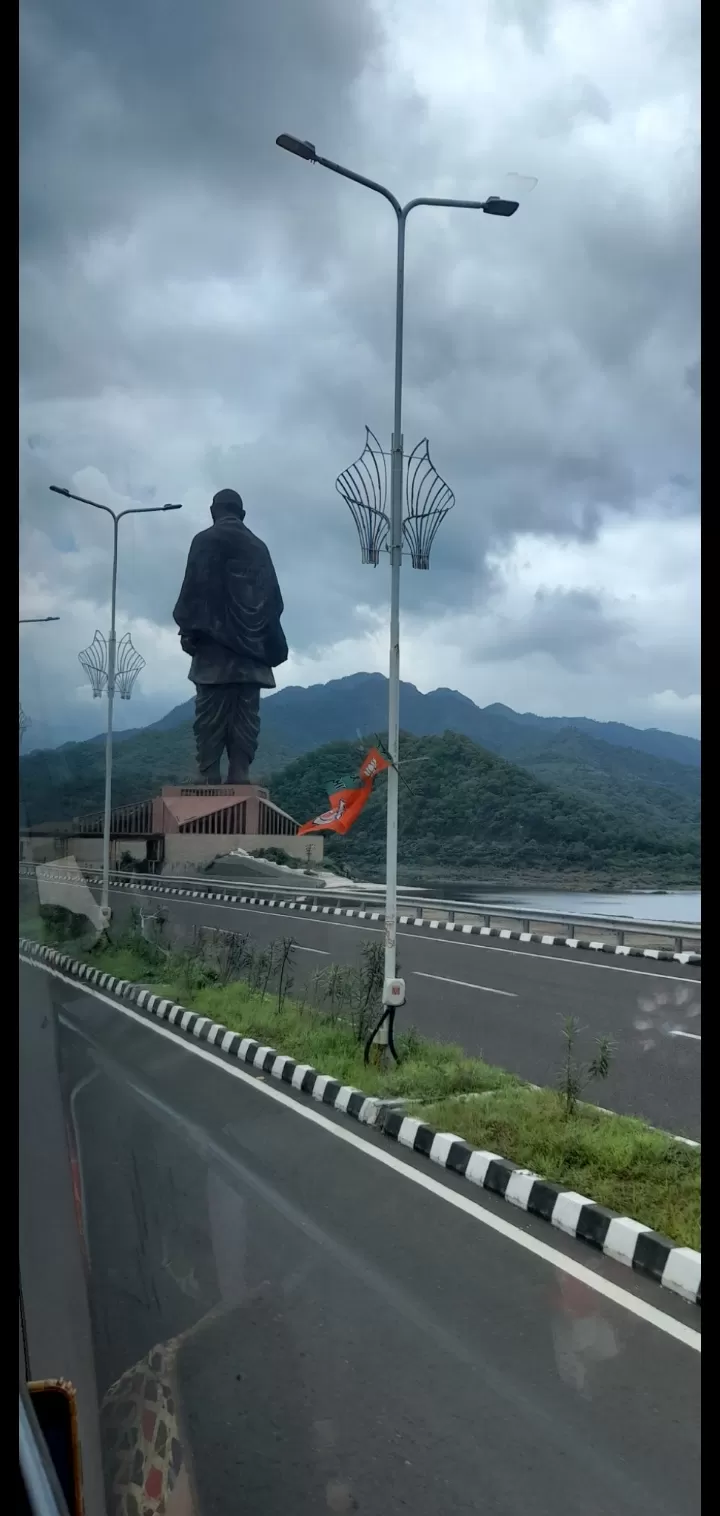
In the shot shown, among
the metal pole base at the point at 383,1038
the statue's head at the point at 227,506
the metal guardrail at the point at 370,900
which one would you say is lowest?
the metal pole base at the point at 383,1038

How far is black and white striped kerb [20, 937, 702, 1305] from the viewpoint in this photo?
1.60 meters

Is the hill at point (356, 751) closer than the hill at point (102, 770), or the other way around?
the hill at point (356, 751)

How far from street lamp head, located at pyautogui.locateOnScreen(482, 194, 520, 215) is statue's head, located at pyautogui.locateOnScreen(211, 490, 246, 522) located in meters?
0.66

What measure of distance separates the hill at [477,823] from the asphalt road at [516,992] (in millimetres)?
390

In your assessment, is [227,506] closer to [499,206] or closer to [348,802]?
[499,206]

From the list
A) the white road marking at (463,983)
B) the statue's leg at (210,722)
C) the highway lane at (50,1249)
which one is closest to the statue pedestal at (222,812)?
the statue's leg at (210,722)

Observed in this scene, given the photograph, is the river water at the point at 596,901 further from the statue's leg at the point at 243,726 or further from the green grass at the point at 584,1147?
the statue's leg at the point at 243,726

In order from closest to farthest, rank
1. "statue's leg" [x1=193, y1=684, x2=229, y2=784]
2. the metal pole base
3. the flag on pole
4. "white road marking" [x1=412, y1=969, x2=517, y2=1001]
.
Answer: "statue's leg" [x1=193, y1=684, x2=229, y2=784]
the flag on pole
the metal pole base
"white road marking" [x1=412, y1=969, x2=517, y2=1001]

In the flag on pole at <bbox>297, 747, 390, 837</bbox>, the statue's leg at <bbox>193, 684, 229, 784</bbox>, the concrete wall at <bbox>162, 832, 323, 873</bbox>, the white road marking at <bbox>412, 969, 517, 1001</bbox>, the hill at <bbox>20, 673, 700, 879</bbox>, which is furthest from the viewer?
the white road marking at <bbox>412, 969, 517, 1001</bbox>

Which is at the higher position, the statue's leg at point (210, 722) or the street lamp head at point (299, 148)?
the street lamp head at point (299, 148)

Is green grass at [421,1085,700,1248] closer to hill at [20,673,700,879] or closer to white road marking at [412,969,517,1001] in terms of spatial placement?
hill at [20,673,700,879]

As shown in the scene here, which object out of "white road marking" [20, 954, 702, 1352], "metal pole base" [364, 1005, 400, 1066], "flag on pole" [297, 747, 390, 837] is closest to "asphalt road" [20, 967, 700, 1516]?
"white road marking" [20, 954, 702, 1352]

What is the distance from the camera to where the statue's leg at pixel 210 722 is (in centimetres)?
233
